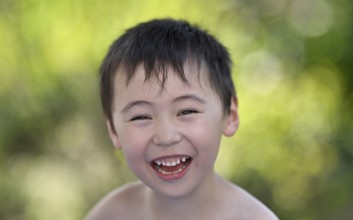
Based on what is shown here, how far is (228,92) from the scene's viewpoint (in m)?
1.99

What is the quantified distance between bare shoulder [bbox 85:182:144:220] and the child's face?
298 mm

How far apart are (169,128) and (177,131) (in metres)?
0.02

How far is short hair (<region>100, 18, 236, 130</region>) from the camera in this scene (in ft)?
6.07

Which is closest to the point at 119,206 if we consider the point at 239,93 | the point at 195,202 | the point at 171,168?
the point at 195,202

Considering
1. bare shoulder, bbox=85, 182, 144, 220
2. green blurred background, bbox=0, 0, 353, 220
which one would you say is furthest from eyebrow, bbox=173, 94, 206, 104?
green blurred background, bbox=0, 0, 353, 220

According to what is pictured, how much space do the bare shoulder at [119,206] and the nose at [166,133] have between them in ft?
1.43

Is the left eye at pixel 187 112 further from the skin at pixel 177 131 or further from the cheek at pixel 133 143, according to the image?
the cheek at pixel 133 143

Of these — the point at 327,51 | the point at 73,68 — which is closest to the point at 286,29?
the point at 327,51

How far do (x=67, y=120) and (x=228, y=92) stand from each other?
1381mm

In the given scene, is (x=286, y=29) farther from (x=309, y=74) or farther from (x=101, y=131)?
(x=101, y=131)

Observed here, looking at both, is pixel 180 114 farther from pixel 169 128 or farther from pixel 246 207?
pixel 246 207

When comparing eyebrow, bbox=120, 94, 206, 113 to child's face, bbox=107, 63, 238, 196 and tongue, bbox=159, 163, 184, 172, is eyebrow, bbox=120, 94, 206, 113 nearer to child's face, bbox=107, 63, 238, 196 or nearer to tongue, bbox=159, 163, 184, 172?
child's face, bbox=107, 63, 238, 196

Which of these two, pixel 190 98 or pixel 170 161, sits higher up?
pixel 190 98

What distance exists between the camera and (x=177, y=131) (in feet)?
5.87
